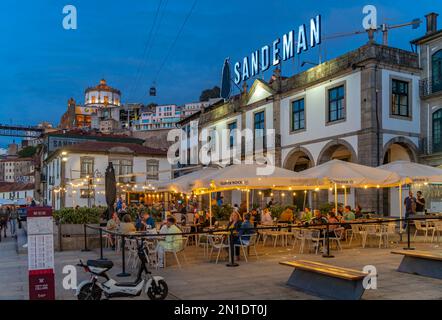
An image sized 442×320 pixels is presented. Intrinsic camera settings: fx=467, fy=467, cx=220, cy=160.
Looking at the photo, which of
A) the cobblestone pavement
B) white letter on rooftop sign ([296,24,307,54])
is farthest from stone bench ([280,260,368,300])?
white letter on rooftop sign ([296,24,307,54])

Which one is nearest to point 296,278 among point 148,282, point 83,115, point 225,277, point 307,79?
point 225,277

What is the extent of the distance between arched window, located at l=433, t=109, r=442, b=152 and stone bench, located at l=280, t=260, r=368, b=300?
1853 centimetres

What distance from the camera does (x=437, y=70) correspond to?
24141 mm

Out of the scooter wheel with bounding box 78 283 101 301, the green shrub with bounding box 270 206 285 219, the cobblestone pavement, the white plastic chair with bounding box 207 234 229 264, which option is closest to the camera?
the scooter wheel with bounding box 78 283 101 301

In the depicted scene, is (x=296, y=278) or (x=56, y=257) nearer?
(x=296, y=278)

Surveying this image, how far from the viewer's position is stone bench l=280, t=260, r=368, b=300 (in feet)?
23.4

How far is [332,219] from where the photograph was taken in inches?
520

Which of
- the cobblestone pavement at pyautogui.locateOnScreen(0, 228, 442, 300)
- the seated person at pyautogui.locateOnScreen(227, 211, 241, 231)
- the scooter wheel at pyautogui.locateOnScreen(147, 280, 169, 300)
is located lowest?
the cobblestone pavement at pyautogui.locateOnScreen(0, 228, 442, 300)

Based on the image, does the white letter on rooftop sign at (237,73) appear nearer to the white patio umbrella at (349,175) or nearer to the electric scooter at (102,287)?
the white patio umbrella at (349,175)

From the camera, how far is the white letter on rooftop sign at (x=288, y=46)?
28.5 meters

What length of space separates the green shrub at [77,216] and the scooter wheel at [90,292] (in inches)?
361

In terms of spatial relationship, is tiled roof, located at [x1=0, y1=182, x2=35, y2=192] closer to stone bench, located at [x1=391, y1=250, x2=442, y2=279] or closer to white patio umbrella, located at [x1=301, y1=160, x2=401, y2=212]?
white patio umbrella, located at [x1=301, y1=160, x2=401, y2=212]
